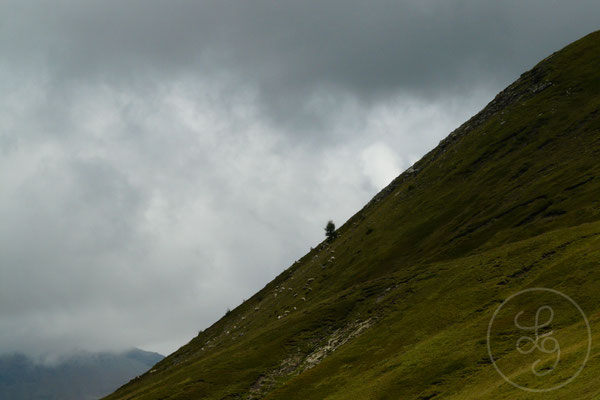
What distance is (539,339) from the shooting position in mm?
51375

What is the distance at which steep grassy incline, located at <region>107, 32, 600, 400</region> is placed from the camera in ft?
193

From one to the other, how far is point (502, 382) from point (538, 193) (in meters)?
66.9

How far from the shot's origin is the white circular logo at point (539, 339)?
41500 millimetres

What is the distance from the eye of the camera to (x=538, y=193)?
10262 cm

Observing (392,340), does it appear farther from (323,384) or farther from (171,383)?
(171,383)

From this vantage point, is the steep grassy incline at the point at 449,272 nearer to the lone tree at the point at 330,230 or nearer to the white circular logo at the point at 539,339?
the white circular logo at the point at 539,339

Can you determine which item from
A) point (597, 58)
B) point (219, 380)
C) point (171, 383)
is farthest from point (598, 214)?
point (597, 58)

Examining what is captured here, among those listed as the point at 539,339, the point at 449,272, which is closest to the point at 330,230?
the point at 449,272

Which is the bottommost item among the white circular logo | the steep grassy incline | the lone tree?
the white circular logo

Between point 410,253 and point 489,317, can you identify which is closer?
point 489,317

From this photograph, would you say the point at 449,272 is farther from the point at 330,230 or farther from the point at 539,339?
the point at 330,230

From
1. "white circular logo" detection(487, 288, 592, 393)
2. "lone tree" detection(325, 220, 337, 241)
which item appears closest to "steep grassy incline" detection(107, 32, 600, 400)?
"white circular logo" detection(487, 288, 592, 393)

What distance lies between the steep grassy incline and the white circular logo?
58cm

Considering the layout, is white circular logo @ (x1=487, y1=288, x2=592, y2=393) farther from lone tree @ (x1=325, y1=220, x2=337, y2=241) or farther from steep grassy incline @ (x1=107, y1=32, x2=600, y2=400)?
lone tree @ (x1=325, y1=220, x2=337, y2=241)
